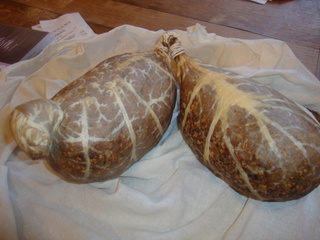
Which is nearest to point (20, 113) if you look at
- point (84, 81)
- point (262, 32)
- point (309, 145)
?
point (84, 81)

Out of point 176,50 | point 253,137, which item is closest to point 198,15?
point 176,50

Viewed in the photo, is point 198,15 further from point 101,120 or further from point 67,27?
point 101,120

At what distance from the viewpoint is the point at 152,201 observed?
78 centimetres

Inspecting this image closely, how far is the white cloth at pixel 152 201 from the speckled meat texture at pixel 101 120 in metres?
0.10

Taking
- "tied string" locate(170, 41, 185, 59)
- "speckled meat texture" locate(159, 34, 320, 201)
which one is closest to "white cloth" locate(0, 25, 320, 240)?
"speckled meat texture" locate(159, 34, 320, 201)

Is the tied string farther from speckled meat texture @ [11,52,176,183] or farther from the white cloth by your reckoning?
the white cloth

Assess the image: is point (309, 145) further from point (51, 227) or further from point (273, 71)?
point (51, 227)

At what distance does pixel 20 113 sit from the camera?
23.7 inches

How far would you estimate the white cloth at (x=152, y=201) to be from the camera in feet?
2.41

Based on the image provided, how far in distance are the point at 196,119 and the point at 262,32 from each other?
699mm

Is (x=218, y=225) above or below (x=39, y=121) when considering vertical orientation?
below

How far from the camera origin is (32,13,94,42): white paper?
123 centimetres

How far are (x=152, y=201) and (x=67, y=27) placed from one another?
0.91m

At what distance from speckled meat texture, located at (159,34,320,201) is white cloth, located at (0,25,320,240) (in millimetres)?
93
